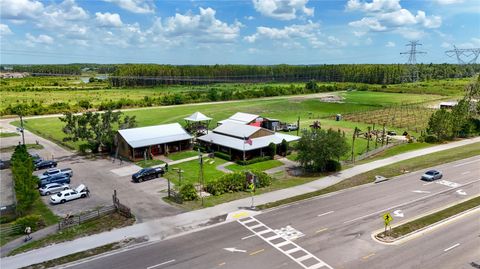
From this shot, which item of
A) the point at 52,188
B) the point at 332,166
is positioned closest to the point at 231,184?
the point at 332,166

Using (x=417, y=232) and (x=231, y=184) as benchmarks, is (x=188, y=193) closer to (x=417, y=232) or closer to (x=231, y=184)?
(x=231, y=184)

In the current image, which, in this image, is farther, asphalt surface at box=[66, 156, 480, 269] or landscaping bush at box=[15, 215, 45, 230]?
landscaping bush at box=[15, 215, 45, 230]

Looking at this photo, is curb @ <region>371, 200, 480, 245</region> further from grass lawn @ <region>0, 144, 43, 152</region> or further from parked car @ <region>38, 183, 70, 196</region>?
grass lawn @ <region>0, 144, 43, 152</region>

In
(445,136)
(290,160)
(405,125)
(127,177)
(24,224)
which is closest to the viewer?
(24,224)

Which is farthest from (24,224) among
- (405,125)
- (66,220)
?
(405,125)

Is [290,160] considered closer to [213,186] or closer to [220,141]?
[220,141]

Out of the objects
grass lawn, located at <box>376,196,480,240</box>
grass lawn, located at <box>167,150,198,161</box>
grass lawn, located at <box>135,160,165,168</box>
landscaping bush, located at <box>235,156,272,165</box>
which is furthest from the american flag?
grass lawn, located at <box>376,196,480,240</box>

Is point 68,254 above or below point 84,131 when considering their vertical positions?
below
